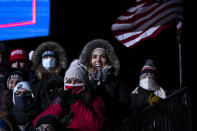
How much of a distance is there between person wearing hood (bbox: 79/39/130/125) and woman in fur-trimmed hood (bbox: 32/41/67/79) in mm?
580

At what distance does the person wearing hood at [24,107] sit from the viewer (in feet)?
15.5

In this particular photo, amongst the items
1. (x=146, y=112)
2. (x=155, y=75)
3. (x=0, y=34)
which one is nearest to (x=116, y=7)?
(x=0, y=34)

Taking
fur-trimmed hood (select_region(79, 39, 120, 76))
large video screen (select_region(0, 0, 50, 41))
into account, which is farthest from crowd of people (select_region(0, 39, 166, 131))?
large video screen (select_region(0, 0, 50, 41))

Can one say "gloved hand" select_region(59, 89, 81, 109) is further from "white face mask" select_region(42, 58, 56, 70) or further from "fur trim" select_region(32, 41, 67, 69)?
"fur trim" select_region(32, 41, 67, 69)

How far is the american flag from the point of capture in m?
6.55

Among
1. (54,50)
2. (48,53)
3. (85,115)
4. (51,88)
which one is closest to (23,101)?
(51,88)

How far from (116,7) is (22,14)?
6.31ft

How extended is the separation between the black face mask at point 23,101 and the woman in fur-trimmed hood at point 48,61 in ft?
3.28

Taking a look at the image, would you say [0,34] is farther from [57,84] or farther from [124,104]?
[124,104]

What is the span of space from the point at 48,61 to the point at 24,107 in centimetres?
128

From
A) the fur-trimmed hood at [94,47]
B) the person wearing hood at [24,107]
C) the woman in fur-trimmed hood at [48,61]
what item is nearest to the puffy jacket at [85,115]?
the person wearing hood at [24,107]

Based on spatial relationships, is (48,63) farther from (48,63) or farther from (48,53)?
(48,53)

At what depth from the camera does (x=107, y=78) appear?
5.01m

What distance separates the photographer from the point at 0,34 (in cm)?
730
